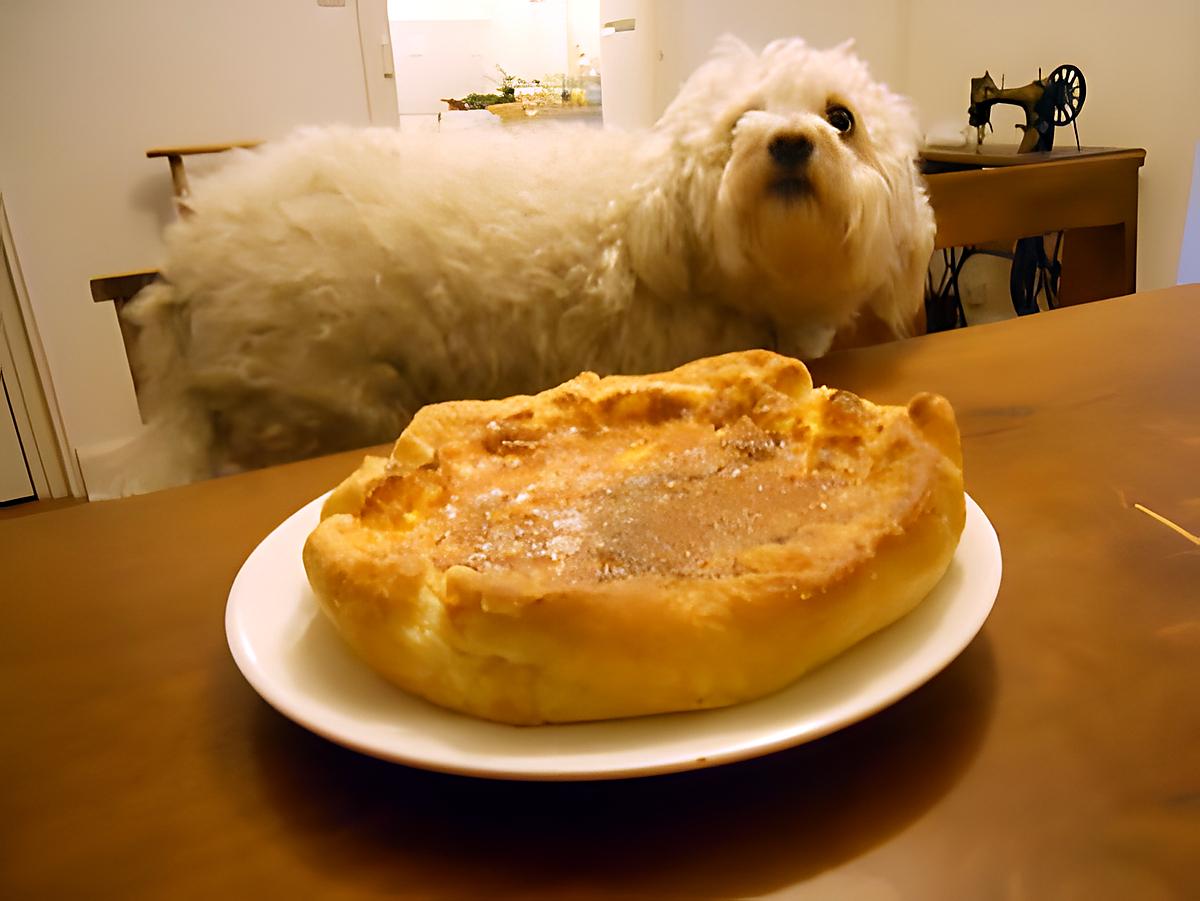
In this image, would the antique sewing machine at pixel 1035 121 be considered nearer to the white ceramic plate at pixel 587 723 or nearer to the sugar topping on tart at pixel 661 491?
the sugar topping on tart at pixel 661 491

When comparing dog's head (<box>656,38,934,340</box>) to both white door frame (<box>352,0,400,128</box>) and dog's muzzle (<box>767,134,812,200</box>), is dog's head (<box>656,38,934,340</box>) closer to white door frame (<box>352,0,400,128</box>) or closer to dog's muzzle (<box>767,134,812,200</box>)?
dog's muzzle (<box>767,134,812,200</box>)

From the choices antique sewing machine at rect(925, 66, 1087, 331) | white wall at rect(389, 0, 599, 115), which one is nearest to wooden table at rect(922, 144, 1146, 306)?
antique sewing machine at rect(925, 66, 1087, 331)

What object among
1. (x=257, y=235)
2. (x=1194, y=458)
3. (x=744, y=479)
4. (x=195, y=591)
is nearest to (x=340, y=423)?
(x=257, y=235)

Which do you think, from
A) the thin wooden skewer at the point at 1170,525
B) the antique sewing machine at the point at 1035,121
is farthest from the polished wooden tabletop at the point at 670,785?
the antique sewing machine at the point at 1035,121

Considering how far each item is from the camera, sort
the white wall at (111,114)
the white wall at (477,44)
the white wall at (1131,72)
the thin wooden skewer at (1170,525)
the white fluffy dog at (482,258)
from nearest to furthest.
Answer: the thin wooden skewer at (1170,525), the white fluffy dog at (482,258), the white wall at (1131,72), the white wall at (111,114), the white wall at (477,44)

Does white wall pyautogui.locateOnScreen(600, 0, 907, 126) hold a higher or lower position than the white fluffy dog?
higher

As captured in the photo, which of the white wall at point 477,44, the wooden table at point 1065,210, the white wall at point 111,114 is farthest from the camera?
the white wall at point 477,44
